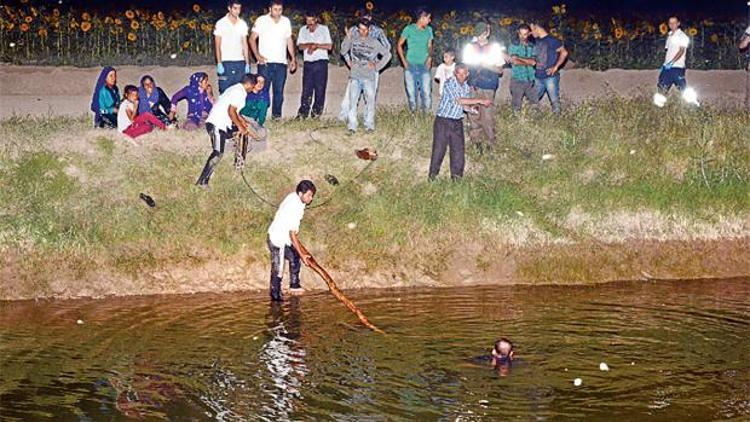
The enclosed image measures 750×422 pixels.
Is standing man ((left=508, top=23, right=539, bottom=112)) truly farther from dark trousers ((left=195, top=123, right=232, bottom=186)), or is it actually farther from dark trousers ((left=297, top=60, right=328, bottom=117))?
dark trousers ((left=195, top=123, right=232, bottom=186))

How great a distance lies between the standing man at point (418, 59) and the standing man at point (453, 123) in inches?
70.6

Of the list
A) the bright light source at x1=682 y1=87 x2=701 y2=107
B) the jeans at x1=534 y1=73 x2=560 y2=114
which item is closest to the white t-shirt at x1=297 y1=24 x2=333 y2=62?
the jeans at x1=534 y1=73 x2=560 y2=114

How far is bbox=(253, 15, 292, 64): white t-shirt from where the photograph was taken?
2195cm

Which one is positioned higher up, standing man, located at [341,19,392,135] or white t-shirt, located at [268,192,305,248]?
standing man, located at [341,19,392,135]

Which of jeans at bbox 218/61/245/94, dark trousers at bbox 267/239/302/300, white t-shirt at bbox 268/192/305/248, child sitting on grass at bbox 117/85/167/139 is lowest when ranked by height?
dark trousers at bbox 267/239/302/300

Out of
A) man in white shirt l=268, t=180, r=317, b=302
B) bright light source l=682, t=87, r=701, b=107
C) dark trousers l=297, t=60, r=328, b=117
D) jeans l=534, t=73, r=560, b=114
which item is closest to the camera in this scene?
man in white shirt l=268, t=180, r=317, b=302

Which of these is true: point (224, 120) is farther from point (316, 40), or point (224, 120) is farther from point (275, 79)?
point (316, 40)

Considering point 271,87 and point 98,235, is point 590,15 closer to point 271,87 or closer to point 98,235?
point 271,87

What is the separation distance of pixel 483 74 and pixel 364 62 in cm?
190

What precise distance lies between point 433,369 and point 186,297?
496cm

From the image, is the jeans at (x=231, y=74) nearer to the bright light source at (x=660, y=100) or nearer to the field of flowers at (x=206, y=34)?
the field of flowers at (x=206, y=34)

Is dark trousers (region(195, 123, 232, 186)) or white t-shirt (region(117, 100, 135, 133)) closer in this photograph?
dark trousers (region(195, 123, 232, 186))

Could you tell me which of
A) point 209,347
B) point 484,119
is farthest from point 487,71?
point 209,347

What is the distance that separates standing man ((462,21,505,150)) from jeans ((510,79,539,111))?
42.5 inches
